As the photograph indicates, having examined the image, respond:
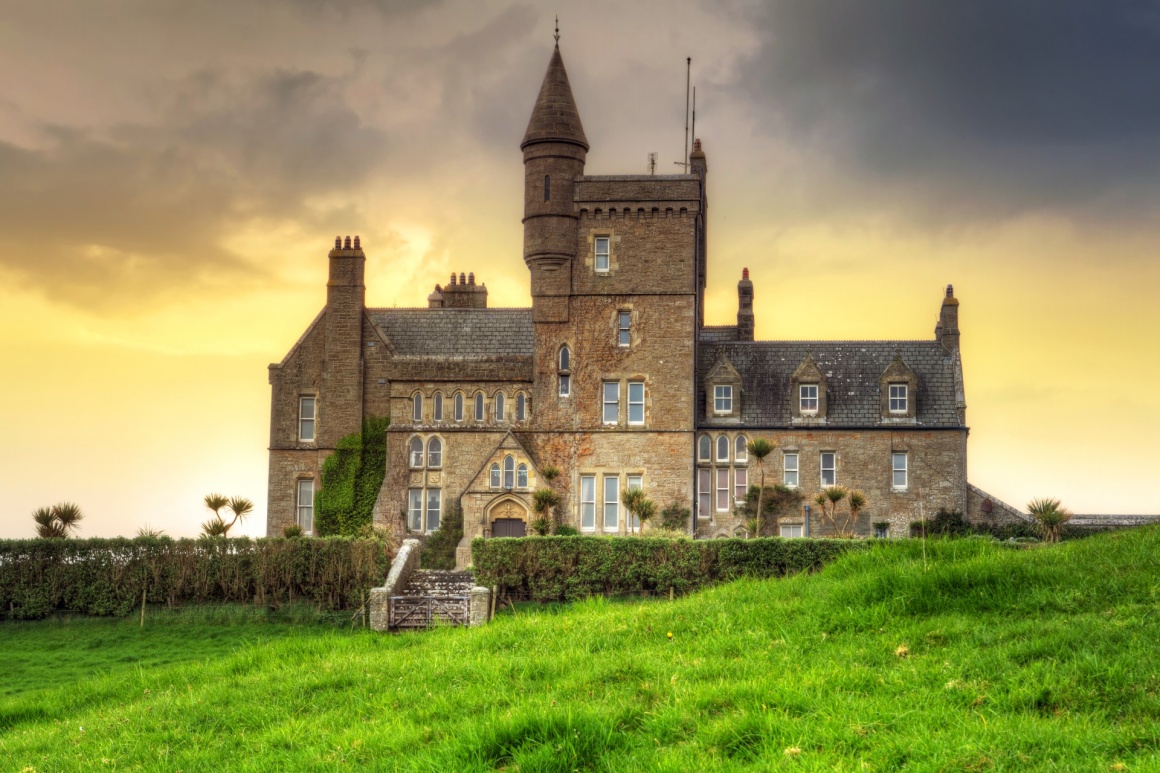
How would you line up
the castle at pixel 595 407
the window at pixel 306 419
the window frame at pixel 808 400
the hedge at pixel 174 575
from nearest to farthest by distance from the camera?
the hedge at pixel 174 575, the castle at pixel 595 407, the window frame at pixel 808 400, the window at pixel 306 419

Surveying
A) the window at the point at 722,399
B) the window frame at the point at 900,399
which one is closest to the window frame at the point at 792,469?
the window at the point at 722,399

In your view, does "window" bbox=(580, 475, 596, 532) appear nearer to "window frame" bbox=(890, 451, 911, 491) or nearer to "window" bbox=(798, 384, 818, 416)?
"window" bbox=(798, 384, 818, 416)

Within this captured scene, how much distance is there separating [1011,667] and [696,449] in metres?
39.7

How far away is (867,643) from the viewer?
1388 centimetres

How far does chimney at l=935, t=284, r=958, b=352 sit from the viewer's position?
54.5m

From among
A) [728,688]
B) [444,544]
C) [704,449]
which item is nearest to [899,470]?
[704,449]

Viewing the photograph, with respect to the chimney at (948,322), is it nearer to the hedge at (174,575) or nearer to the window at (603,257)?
the window at (603,257)

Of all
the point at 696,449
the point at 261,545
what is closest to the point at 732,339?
the point at 696,449

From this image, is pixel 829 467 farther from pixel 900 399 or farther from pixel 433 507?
pixel 433 507

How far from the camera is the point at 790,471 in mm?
52062

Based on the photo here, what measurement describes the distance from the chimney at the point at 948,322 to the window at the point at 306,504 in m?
28.5

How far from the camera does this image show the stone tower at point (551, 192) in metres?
51.2

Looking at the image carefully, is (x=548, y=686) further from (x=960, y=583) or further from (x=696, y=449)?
(x=696, y=449)

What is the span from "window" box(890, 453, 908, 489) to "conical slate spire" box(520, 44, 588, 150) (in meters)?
18.6
